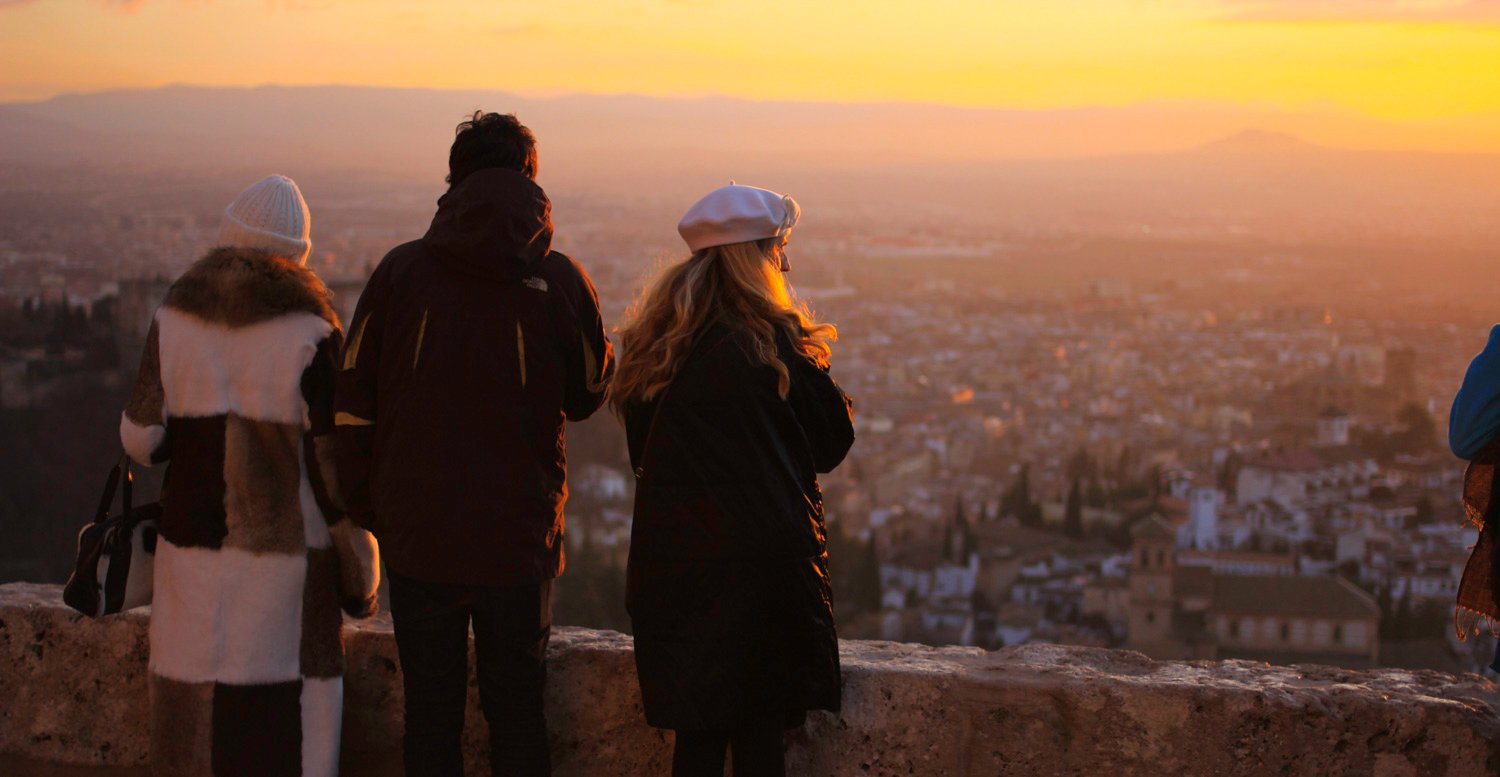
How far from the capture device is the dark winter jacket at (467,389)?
1.92 metres

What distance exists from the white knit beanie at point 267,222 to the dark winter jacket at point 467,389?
0.89 feet

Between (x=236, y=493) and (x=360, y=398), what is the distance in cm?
29

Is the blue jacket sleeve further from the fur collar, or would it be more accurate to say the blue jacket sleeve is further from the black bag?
the black bag

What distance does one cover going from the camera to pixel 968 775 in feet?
6.97

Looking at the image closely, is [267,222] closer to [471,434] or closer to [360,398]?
[360,398]

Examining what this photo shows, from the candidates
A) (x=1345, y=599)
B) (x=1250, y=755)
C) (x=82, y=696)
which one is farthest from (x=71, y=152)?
(x=1345, y=599)

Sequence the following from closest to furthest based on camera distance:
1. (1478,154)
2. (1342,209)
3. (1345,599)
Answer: (1345,599), (1478,154), (1342,209)

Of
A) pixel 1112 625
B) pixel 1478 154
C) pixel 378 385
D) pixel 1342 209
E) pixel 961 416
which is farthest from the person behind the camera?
pixel 1342 209

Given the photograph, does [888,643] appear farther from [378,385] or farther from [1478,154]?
[1478,154]

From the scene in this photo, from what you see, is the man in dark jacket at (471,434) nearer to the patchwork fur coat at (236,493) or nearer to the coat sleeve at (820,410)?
the patchwork fur coat at (236,493)

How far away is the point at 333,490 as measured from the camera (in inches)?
82.1

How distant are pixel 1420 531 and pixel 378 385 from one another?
3202 cm

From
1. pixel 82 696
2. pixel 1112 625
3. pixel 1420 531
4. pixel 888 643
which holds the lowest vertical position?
pixel 1112 625

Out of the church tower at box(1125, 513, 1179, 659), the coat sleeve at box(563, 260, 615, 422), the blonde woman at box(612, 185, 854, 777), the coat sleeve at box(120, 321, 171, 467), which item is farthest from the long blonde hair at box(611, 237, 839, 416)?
the church tower at box(1125, 513, 1179, 659)
